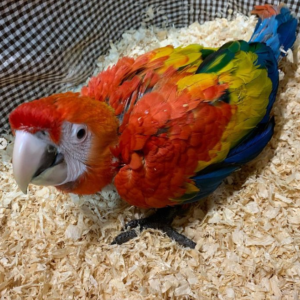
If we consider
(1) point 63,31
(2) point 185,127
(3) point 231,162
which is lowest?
(3) point 231,162

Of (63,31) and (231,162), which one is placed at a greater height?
(63,31)

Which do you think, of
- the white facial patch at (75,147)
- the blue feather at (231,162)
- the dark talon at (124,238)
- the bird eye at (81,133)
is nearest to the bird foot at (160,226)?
the dark talon at (124,238)

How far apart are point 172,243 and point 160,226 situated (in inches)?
3.1

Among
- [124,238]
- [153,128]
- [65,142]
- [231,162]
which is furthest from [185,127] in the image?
[124,238]

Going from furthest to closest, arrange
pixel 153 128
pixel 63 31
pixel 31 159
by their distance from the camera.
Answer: pixel 63 31
pixel 153 128
pixel 31 159

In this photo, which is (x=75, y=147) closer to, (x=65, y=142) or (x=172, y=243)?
(x=65, y=142)

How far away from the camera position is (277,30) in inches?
47.9

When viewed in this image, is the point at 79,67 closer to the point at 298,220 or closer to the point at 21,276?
the point at 21,276

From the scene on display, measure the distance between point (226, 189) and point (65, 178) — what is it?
1.92ft

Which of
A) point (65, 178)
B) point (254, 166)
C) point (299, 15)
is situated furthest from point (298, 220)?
point (299, 15)

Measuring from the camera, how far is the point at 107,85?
3.32 feet

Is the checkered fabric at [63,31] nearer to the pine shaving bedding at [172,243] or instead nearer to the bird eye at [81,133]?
the pine shaving bedding at [172,243]

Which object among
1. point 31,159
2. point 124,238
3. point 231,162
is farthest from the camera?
point 124,238

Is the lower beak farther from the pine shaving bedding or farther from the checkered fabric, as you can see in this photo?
the checkered fabric
